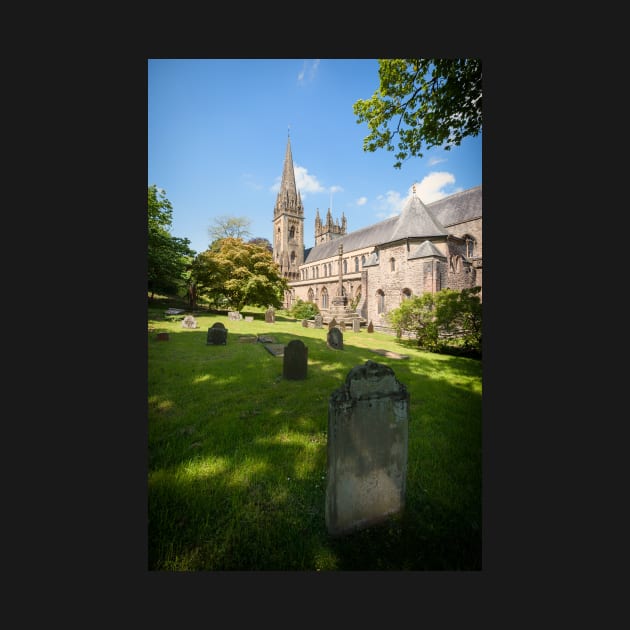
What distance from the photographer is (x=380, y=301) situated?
8477 mm

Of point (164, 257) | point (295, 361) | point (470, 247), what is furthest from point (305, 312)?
point (470, 247)

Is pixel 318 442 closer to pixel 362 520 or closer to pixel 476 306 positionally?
pixel 362 520

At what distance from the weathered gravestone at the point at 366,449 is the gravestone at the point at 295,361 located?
127 inches

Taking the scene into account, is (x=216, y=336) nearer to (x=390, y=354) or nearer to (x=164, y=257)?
(x=164, y=257)

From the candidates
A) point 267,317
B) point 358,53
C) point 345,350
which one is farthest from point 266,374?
point 267,317

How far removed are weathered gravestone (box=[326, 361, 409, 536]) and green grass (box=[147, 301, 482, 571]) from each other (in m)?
0.16

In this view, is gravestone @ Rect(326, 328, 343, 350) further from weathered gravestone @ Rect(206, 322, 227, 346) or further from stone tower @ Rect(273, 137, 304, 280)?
stone tower @ Rect(273, 137, 304, 280)

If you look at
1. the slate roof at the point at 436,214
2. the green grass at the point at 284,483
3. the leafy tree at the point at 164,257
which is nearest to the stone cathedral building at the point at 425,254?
the slate roof at the point at 436,214

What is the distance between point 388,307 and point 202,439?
251 inches

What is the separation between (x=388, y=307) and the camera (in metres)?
7.68

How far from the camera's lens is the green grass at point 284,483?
5.57ft

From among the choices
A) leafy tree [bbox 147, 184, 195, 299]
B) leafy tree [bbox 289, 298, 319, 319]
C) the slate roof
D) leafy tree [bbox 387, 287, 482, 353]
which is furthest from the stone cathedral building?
leafy tree [bbox 147, 184, 195, 299]

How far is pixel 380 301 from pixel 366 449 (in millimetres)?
7089

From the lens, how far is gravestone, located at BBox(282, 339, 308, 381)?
16.5 ft
